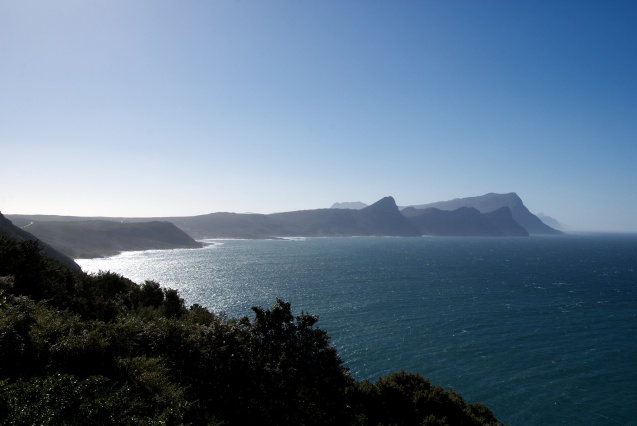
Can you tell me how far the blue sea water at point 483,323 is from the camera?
1666 inches

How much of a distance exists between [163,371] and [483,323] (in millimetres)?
63495

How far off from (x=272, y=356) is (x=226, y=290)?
76.4m

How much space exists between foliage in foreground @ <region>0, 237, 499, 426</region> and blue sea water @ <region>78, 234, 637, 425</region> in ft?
61.9

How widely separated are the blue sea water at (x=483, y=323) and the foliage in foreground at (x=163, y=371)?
18.9 metres

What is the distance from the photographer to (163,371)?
65.8ft

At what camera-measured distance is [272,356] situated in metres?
25.7

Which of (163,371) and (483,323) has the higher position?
(163,371)

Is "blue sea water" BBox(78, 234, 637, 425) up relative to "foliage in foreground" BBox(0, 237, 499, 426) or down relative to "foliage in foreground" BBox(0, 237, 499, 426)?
down

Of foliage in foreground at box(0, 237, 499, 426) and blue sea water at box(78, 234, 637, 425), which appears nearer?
foliage in foreground at box(0, 237, 499, 426)

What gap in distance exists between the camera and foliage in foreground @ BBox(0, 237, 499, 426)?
15047mm

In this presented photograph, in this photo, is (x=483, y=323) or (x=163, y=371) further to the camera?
(x=483, y=323)

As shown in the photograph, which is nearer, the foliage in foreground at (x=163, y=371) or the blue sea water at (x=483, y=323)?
the foliage in foreground at (x=163, y=371)

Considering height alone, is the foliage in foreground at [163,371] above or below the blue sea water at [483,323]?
above

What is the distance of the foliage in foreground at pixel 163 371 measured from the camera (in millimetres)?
15047
